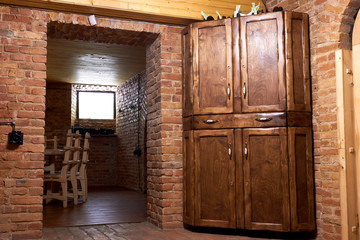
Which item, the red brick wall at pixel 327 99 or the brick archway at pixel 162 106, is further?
Result: the brick archway at pixel 162 106

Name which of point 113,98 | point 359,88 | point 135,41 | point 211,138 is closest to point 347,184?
point 359,88

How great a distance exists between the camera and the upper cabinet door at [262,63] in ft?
12.7

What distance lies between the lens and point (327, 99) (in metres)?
3.67

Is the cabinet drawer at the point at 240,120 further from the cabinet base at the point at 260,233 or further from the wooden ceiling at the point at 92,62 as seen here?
the wooden ceiling at the point at 92,62

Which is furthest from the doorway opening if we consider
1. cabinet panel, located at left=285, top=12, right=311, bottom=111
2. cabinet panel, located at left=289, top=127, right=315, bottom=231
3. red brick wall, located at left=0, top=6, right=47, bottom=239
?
cabinet panel, located at left=289, top=127, right=315, bottom=231

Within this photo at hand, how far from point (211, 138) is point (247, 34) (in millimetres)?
1129

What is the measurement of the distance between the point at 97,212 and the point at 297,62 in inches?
133

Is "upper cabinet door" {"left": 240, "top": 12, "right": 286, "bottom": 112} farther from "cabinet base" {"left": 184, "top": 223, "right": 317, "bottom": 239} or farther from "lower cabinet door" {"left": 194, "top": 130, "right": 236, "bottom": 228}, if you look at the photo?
"cabinet base" {"left": 184, "top": 223, "right": 317, "bottom": 239}

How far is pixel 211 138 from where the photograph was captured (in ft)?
13.3

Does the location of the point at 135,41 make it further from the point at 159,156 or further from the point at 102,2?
the point at 159,156

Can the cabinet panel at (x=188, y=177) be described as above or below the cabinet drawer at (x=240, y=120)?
below

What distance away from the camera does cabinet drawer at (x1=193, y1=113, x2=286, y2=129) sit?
3828 mm

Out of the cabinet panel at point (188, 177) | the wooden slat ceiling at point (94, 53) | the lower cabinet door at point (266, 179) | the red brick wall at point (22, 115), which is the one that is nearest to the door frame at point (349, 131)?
the lower cabinet door at point (266, 179)

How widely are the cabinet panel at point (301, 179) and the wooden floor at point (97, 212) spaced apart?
1.93 m
